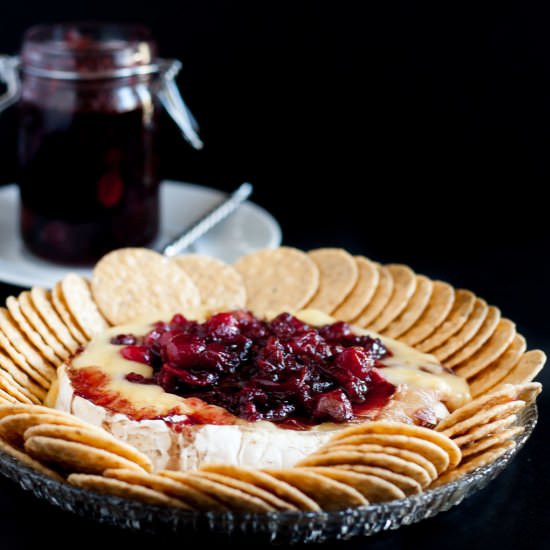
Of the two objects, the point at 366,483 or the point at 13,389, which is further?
the point at 13,389

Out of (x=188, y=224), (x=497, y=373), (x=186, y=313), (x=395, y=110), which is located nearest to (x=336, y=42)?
(x=395, y=110)

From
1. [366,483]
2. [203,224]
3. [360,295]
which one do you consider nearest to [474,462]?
[366,483]

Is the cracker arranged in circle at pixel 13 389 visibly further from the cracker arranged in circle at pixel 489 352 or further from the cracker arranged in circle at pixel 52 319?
the cracker arranged in circle at pixel 489 352

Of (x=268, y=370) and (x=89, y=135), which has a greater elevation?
(x=89, y=135)

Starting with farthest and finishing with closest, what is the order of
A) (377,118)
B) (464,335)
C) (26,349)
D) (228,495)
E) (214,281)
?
(377,118) < (214,281) < (464,335) < (26,349) < (228,495)

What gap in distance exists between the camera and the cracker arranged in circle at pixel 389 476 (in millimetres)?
1779

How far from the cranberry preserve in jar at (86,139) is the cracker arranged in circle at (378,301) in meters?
0.94

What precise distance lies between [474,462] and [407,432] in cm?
17

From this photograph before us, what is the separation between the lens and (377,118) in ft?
13.8

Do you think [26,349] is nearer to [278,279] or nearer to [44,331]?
[44,331]

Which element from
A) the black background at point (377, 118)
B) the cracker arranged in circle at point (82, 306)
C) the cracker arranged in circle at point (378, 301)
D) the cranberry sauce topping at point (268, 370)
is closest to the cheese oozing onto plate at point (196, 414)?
the cranberry sauce topping at point (268, 370)

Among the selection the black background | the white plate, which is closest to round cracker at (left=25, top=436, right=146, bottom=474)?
the white plate

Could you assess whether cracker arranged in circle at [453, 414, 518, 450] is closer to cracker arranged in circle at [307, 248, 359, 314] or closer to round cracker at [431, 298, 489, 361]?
round cracker at [431, 298, 489, 361]

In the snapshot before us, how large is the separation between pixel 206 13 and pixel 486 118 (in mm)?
1207
